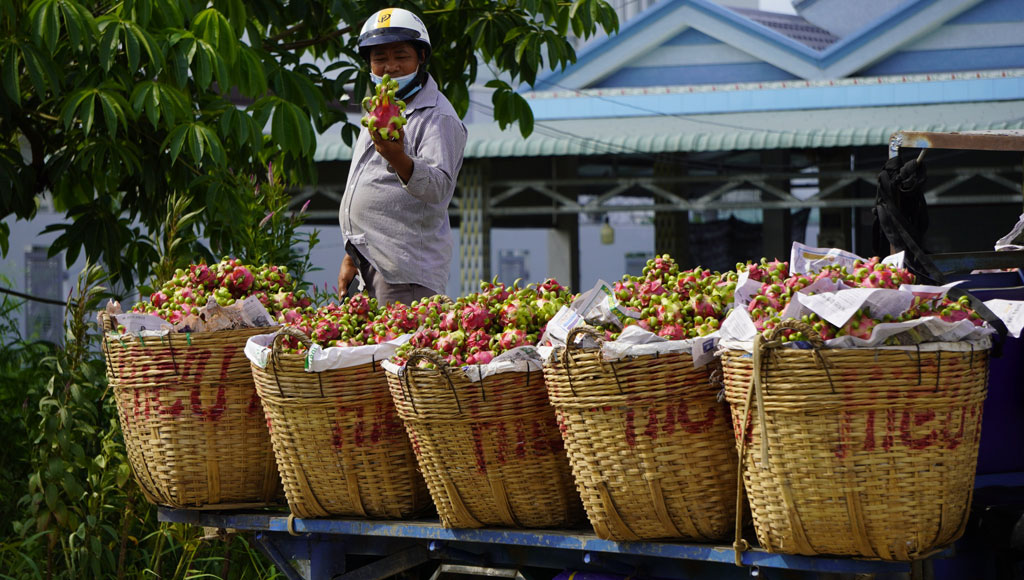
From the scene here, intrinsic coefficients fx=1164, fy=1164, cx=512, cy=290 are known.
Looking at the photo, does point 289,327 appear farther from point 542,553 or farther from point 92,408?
point 92,408

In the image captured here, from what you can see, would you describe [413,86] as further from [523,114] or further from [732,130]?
[732,130]

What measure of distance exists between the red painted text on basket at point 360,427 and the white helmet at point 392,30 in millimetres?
1109

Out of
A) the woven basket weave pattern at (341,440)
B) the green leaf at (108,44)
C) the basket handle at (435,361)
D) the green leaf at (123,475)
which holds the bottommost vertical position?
the green leaf at (123,475)

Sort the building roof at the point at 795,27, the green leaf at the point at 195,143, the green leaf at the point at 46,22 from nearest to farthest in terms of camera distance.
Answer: the green leaf at the point at 46,22, the green leaf at the point at 195,143, the building roof at the point at 795,27

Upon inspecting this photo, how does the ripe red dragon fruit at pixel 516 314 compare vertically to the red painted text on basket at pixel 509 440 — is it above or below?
above

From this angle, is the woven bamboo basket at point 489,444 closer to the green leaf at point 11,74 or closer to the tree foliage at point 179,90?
the tree foliage at point 179,90

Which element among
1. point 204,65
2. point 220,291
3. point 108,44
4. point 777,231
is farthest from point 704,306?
point 777,231

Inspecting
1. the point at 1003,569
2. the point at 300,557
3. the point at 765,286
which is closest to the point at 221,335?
the point at 300,557

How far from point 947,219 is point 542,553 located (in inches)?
486

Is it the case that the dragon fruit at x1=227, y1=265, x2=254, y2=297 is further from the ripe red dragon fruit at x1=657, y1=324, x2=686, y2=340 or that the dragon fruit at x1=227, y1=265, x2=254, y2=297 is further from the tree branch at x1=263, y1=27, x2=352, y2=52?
the tree branch at x1=263, y1=27, x2=352, y2=52

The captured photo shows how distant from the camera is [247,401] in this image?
3.29 meters

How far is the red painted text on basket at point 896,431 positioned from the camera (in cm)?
215

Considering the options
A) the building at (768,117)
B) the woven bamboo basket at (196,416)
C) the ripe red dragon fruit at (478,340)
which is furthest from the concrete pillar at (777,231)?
the ripe red dragon fruit at (478,340)

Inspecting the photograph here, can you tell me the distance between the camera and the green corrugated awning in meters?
10.7
